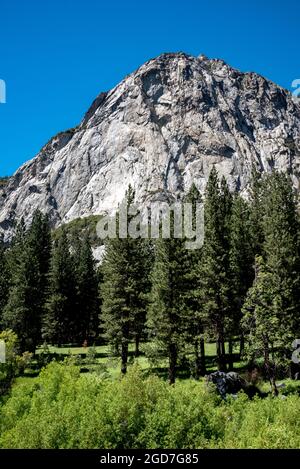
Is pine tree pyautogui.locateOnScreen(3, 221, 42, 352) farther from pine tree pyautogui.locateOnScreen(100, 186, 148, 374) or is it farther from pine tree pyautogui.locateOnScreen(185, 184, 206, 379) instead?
pine tree pyautogui.locateOnScreen(185, 184, 206, 379)

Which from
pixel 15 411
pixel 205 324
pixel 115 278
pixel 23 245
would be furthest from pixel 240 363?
pixel 23 245

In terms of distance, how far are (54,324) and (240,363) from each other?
29.1m

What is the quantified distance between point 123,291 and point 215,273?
991 cm

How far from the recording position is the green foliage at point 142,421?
22.0 metres

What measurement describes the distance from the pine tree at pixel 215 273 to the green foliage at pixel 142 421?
418 inches

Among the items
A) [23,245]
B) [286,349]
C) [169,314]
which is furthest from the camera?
[23,245]

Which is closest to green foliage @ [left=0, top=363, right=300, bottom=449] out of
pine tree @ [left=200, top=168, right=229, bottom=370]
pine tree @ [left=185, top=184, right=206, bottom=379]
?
pine tree @ [left=185, top=184, right=206, bottom=379]

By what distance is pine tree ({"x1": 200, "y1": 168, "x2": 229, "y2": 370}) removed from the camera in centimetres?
3866

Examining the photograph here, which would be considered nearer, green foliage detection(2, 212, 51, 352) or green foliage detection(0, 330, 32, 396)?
green foliage detection(0, 330, 32, 396)

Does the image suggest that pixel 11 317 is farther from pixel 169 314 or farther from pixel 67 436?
pixel 67 436

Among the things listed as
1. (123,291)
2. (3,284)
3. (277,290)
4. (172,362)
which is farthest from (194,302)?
(3,284)

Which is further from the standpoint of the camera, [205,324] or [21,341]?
[21,341]

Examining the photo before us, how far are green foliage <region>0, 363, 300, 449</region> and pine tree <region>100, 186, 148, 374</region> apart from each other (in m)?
13.6

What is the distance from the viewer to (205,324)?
1599 inches
